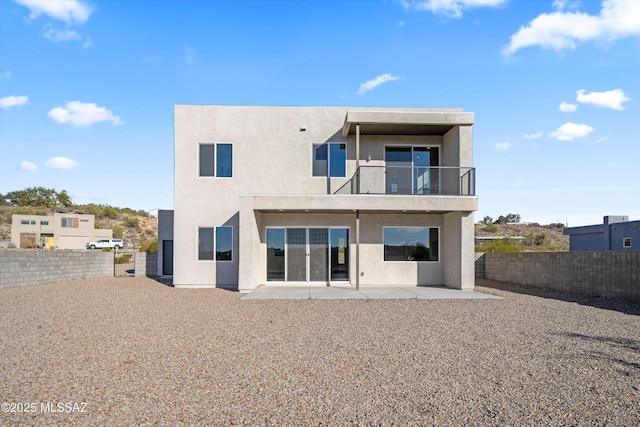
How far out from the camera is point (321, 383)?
4648mm

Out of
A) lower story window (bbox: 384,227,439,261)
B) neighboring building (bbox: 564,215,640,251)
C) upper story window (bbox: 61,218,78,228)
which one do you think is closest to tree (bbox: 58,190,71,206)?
upper story window (bbox: 61,218,78,228)

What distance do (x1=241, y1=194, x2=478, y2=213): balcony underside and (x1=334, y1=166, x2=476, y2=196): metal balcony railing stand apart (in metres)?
0.84

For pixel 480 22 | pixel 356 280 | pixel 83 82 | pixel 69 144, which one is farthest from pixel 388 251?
pixel 69 144

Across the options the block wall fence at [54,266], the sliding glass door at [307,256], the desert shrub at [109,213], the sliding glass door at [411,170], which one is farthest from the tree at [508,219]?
the desert shrub at [109,213]

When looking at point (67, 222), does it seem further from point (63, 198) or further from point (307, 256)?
point (307, 256)

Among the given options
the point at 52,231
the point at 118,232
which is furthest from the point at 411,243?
the point at 118,232

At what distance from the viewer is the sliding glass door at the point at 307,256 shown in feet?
47.6

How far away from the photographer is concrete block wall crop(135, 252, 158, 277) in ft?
63.3

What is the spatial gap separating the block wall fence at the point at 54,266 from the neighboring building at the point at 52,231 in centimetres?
3264

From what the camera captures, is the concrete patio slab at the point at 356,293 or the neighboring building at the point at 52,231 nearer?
the concrete patio slab at the point at 356,293

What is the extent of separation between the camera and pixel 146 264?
19.7m

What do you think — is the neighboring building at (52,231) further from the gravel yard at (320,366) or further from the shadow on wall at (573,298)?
the shadow on wall at (573,298)

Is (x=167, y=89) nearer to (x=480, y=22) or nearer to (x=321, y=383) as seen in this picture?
(x=480, y=22)

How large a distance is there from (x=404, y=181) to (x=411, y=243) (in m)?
2.36
